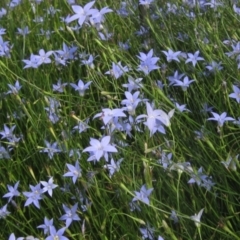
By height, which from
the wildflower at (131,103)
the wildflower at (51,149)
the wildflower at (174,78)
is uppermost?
the wildflower at (131,103)

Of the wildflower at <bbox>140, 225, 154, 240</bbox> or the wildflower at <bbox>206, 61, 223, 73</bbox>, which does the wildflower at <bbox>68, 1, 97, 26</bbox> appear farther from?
the wildflower at <bbox>140, 225, 154, 240</bbox>

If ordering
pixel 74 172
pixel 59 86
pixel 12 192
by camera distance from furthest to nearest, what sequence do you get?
pixel 59 86, pixel 12 192, pixel 74 172

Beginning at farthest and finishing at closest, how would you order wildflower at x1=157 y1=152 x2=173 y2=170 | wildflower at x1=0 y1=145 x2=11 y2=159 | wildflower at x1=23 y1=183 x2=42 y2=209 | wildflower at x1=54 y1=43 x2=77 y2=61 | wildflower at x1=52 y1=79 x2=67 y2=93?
1. wildflower at x1=54 y1=43 x2=77 y2=61
2. wildflower at x1=52 y1=79 x2=67 y2=93
3. wildflower at x1=0 y1=145 x2=11 y2=159
4. wildflower at x1=23 y1=183 x2=42 y2=209
5. wildflower at x1=157 y1=152 x2=173 y2=170

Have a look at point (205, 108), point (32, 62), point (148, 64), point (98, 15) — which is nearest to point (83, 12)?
point (98, 15)

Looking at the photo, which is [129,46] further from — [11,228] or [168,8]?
[11,228]

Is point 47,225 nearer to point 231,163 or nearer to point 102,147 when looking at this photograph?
point 102,147

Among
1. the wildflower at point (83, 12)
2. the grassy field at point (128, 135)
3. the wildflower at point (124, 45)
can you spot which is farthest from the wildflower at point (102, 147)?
the wildflower at point (124, 45)

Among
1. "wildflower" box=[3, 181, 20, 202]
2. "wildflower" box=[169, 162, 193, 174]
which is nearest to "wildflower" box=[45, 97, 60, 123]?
"wildflower" box=[3, 181, 20, 202]

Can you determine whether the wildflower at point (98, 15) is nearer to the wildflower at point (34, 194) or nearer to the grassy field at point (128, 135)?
the grassy field at point (128, 135)

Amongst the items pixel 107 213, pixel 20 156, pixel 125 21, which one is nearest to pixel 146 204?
pixel 107 213
